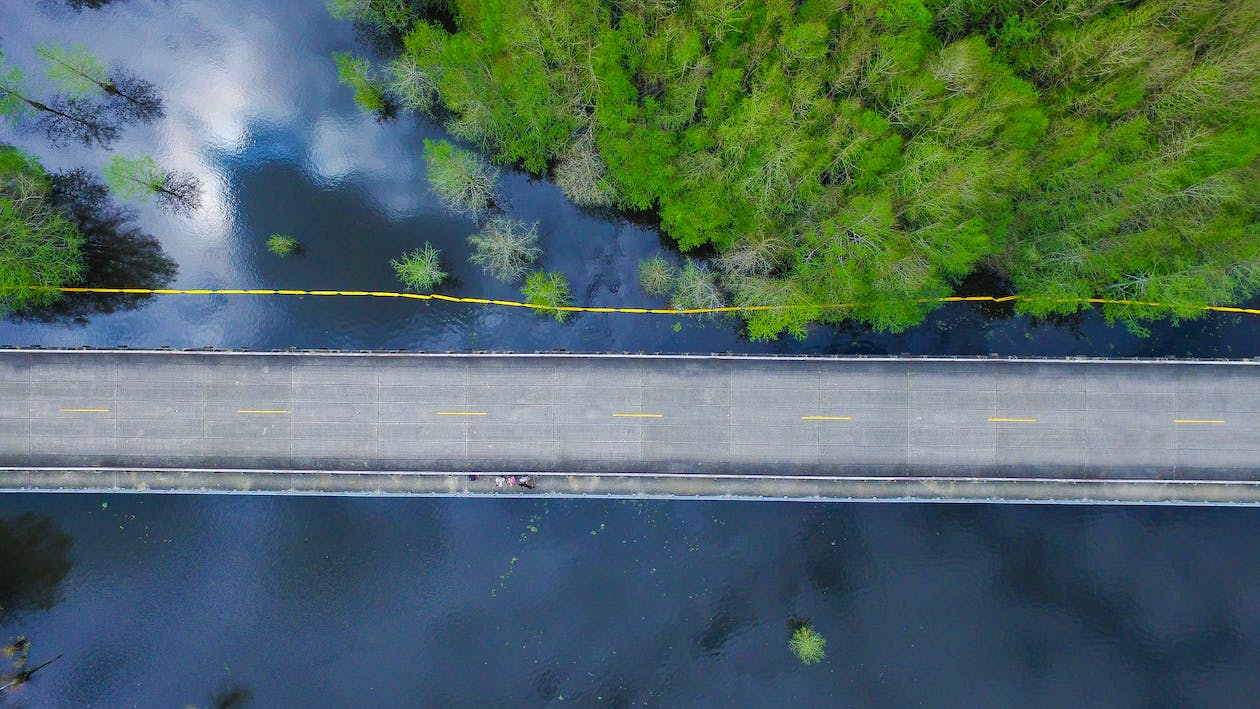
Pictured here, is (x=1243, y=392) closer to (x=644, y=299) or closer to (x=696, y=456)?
(x=696, y=456)

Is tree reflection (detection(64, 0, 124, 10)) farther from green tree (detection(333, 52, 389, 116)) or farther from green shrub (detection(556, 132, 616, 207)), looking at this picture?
green shrub (detection(556, 132, 616, 207))

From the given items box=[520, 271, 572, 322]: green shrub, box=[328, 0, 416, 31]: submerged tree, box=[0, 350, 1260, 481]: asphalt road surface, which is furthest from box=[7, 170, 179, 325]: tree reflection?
box=[520, 271, 572, 322]: green shrub

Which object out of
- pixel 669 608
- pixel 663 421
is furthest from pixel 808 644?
pixel 663 421

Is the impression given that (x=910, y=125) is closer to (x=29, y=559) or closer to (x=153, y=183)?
(x=153, y=183)

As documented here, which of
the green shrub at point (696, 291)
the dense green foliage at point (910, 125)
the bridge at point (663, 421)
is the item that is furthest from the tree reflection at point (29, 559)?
the green shrub at point (696, 291)

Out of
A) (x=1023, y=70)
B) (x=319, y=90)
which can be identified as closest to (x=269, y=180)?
(x=319, y=90)

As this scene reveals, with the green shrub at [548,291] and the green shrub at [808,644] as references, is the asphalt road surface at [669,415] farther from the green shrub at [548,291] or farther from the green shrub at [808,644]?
the green shrub at [808,644]

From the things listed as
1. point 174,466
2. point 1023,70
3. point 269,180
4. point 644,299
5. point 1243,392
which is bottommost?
point 174,466
